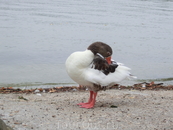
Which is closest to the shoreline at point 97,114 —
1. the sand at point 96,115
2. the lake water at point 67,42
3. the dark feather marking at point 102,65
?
the sand at point 96,115

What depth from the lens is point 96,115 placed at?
5.41 meters

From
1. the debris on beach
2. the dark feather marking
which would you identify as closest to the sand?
the dark feather marking

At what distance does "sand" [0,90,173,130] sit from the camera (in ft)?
15.6

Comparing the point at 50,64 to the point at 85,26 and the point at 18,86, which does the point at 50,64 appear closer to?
the point at 18,86

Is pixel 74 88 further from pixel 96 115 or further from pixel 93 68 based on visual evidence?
pixel 96 115

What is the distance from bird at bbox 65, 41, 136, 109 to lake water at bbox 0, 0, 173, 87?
3.53 m

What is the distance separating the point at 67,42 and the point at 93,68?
8.46 metres

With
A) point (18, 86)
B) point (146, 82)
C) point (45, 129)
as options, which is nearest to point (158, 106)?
point (45, 129)

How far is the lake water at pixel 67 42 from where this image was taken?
10.3 m

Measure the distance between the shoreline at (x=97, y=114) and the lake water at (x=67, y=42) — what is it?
10.5ft

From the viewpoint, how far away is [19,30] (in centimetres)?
1590

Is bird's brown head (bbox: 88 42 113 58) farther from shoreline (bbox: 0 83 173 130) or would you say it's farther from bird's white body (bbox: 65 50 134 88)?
shoreline (bbox: 0 83 173 130)

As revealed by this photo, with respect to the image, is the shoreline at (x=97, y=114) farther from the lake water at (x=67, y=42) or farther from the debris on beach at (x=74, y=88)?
the lake water at (x=67, y=42)

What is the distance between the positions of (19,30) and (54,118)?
38.0 feet
